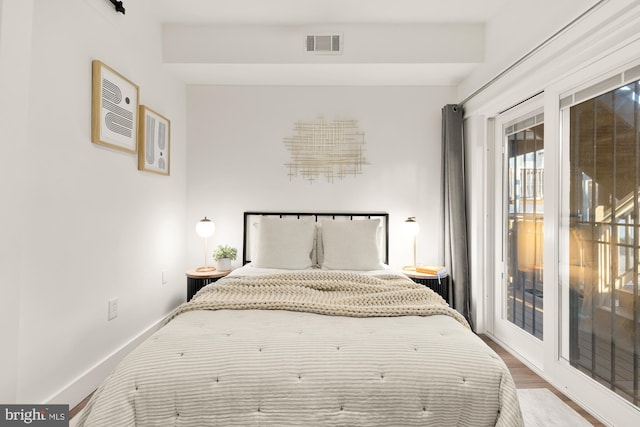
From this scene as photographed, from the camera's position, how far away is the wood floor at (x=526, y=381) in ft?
6.33

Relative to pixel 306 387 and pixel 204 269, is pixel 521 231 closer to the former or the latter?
pixel 306 387

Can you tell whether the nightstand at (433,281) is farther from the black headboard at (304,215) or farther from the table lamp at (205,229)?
the table lamp at (205,229)

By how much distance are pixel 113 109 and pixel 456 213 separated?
9.65 feet

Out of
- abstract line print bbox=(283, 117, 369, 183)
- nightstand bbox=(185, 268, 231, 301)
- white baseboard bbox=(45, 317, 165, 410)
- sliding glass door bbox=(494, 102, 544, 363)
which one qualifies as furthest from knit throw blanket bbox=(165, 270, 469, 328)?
abstract line print bbox=(283, 117, 369, 183)

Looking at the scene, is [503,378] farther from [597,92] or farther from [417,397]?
[597,92]

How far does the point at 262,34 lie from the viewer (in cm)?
304

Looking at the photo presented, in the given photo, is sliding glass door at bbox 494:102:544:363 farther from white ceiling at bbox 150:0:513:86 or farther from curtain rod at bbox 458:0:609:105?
white ceiling at bbox 150:0:513:86

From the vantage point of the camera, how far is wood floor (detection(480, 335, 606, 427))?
6.32 feet

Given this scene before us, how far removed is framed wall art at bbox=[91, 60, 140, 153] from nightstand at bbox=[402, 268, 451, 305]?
2556mm

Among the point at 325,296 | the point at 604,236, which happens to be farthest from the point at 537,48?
the point at 325,296

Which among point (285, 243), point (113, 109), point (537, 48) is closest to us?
point (537, 48)

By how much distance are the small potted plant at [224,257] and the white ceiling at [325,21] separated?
1.70 metres

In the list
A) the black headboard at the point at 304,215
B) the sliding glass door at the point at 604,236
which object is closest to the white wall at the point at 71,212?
the black headboard at the point at 304,215

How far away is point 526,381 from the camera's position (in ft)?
7.59
